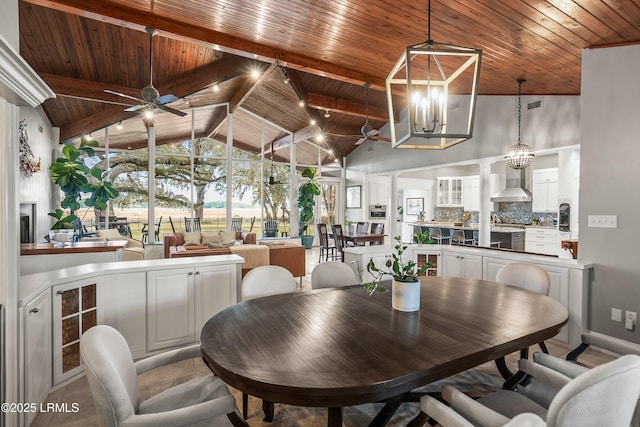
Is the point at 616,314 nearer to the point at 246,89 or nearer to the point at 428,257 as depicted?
the point at 428,257

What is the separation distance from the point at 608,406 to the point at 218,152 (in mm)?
8675

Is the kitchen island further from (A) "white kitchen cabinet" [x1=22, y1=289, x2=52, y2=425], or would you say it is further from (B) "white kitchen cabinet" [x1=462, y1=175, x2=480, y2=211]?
(A) "white kitchen cabinet" [x1=22, y1=289, x2=52, y2=425]

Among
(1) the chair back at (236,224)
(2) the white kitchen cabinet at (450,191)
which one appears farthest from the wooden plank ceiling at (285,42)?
(2) the white kitchen cabinet at (450,191)

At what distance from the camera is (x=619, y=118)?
3.04 meters

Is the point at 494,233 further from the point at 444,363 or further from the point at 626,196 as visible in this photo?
the point at 444,363

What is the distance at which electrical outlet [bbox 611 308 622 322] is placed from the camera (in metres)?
3.04

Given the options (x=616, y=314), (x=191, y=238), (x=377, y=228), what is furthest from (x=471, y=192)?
(x=191, y=238)

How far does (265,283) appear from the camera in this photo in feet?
7.79

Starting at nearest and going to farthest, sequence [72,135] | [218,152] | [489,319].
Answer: [489,319]
[72,135]
[218,152]

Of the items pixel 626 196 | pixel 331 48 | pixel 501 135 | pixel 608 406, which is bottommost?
pixel 608 406

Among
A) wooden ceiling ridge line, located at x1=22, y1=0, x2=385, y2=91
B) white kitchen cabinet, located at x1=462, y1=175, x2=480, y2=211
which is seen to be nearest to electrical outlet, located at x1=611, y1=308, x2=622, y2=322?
wooden ceiling ridge line, located at x1=22, y1=0, x2=385, y2=91

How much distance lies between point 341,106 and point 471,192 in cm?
433

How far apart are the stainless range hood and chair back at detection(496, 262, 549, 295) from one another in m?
5.67

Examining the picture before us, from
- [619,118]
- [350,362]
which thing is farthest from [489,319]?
[619,118]
